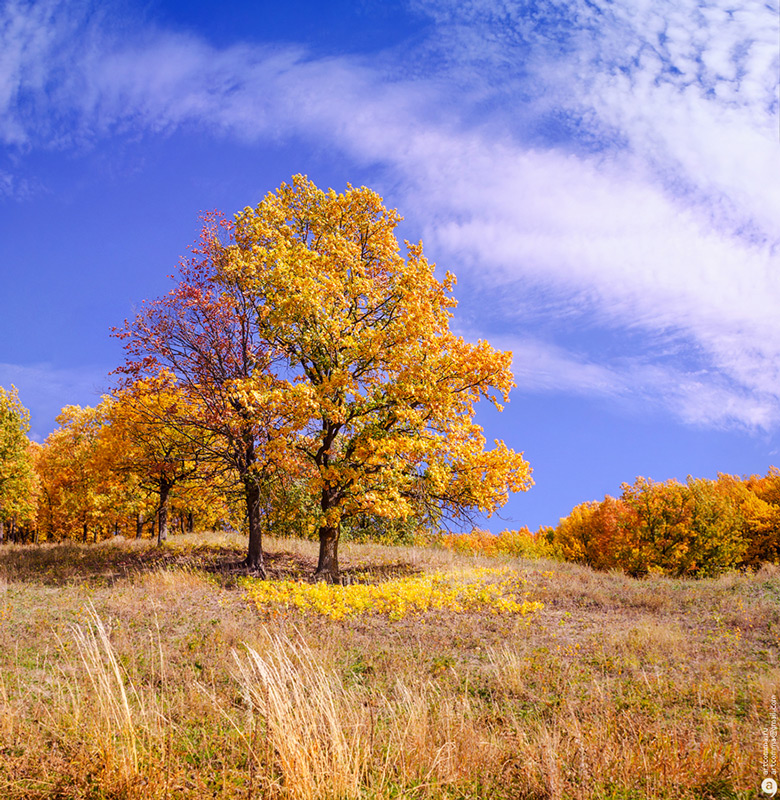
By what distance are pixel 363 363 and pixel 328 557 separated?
21.3 feet

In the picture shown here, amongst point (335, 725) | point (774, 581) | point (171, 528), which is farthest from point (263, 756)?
point (171, 528)

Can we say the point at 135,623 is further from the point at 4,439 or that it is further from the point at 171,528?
the point at 171,528

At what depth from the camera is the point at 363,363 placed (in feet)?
53.3

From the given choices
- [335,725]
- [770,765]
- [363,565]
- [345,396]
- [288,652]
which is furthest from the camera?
→ [363,565]

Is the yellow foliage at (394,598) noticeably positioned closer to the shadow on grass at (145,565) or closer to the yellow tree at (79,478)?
the shadow on grass at (145,565)

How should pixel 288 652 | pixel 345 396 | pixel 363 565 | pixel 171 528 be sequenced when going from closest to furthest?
pixel 288 652, pixel 345 396, pixel 363 565, pixel 171 528

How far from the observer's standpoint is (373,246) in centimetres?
1744

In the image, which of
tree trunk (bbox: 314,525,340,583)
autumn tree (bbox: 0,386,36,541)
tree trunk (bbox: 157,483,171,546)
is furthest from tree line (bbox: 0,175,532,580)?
autumn tree (bbox: 0,386,36,541)

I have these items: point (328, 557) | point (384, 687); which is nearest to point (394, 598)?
point (328, 557)

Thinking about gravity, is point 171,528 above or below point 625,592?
below

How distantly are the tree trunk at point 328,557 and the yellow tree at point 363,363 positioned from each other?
35 millimetres

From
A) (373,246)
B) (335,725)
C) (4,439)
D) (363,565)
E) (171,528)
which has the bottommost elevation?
(171,528)

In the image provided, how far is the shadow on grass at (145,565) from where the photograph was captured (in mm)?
16578

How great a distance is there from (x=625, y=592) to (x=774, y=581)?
515 cm
